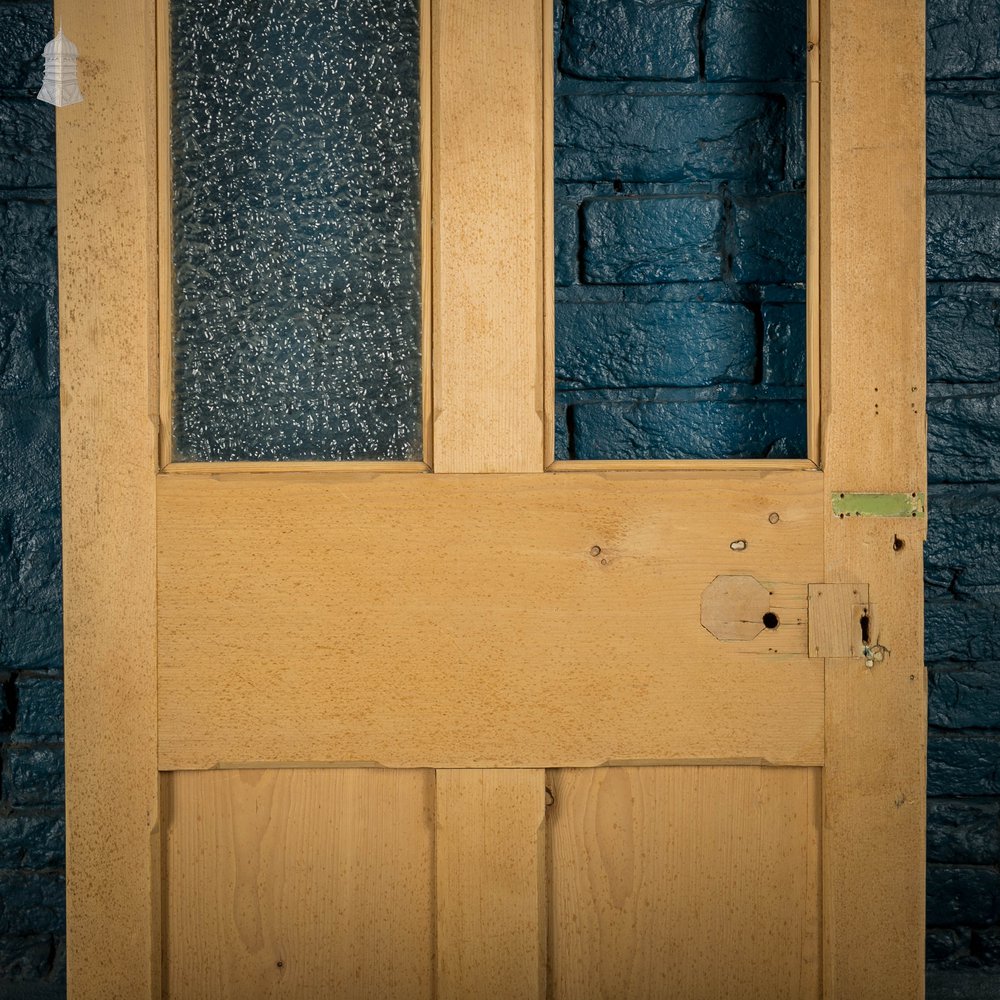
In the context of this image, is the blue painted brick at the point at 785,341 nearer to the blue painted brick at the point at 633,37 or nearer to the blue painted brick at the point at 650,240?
the blue painted brick at the point at 650,240

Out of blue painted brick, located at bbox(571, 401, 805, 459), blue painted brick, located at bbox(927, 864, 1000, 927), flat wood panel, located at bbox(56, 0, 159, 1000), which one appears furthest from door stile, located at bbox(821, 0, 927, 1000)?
flat wood panel, located at bbox(56, 0, 159, 1000)

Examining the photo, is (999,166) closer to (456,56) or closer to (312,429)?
(456,56)

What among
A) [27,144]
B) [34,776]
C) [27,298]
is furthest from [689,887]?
[27,144]

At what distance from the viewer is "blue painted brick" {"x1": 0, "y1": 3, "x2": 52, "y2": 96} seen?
110cm

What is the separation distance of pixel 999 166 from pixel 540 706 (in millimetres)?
886

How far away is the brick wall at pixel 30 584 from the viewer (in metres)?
1.11

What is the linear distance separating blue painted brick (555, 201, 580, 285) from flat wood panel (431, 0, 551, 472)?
204 millimetres

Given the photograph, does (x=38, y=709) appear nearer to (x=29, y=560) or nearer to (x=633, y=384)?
(x=29, y=560)

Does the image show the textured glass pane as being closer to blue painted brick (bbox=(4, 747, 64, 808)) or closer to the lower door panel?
the lower door panel

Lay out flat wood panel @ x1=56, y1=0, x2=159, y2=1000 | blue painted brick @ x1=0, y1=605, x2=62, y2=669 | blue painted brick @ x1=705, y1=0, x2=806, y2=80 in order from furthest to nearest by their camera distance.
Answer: blue painted brick @ x1=0, y1=605, x2=62, y2=669
blue painted brick @ x1=705, y1=0, x2=806, y2=80
flat wood panel @ x1=56, y1=0, x2=159, y2=1000

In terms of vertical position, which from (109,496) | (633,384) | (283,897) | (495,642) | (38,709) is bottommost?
(283,897)

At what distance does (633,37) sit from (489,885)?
38.9 inches

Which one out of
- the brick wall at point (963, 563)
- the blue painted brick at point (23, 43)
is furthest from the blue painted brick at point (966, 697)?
the blue painted brick at point (23, 43)

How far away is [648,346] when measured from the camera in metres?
1.08
